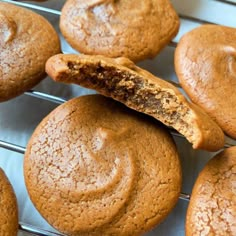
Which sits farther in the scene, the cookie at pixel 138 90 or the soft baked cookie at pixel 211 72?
the soft baked cookie at pixel 211 72

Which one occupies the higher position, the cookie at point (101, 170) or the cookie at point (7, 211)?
the cookie at point (101, 170)

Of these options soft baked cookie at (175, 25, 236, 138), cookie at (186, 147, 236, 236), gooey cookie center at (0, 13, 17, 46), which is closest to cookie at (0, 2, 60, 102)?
gooey cookie center at (0, 13, 17, 46)

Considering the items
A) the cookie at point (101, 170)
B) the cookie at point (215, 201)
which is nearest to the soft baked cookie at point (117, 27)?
the cookie at point (101, 170)

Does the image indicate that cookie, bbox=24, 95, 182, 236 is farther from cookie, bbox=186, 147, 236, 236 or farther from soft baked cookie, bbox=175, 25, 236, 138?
soft baked cookie, bbox=175, 25, 236, 138

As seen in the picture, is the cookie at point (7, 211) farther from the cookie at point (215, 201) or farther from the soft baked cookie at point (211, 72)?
the soft baked cookie at point (211, 72)

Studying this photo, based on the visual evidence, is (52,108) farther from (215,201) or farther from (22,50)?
(215,201)

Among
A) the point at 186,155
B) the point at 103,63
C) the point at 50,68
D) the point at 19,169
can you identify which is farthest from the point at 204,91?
the point at 19,169

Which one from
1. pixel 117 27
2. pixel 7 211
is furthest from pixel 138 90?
pixel 7 211
